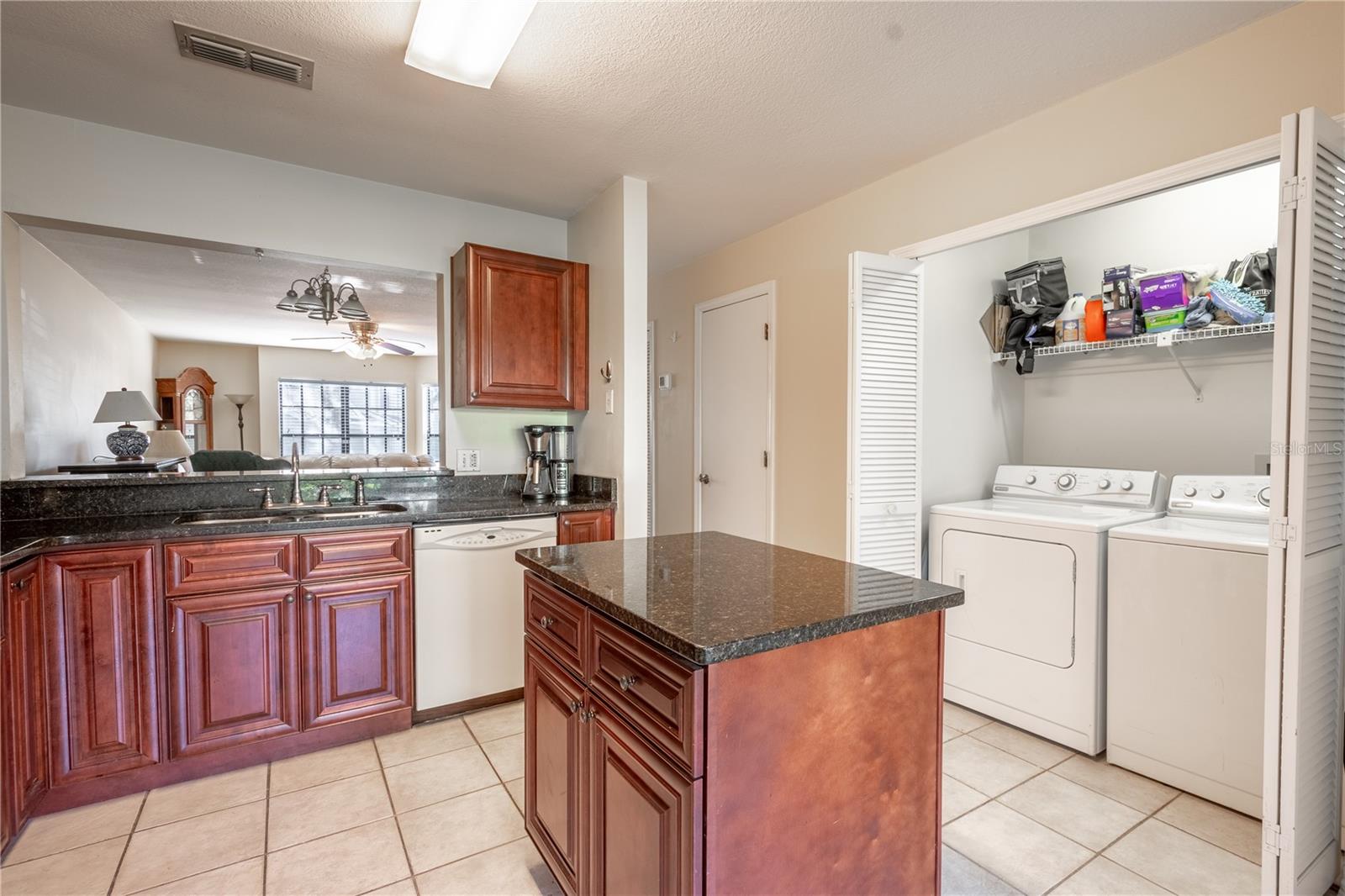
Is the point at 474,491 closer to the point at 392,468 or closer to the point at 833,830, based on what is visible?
the point at 392,468

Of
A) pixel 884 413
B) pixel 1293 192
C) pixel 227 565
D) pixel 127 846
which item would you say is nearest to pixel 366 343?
pixel 227 565

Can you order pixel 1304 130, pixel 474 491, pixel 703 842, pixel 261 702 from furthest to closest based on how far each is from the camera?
pixel 474 491, pixel 261 702, pixel 1304 130, pixel 703 842

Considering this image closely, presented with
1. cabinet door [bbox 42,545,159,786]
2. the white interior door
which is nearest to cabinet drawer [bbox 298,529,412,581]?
cabinet door [bbox 42,545,159,786]

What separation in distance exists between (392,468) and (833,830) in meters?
2.64

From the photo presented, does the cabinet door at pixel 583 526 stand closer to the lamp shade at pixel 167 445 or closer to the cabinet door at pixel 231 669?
the cabinet door at pixel 231 669

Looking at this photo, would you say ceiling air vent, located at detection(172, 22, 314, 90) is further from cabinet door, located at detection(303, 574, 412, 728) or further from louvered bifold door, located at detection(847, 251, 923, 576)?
louvered bifold door, located at detection(847, 251, 923, 576)

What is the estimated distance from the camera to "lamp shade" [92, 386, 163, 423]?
2570 millimetres

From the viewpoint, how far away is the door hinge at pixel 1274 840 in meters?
1.52

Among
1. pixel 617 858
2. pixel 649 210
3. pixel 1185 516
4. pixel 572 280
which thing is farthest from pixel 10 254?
pixel 1185 516

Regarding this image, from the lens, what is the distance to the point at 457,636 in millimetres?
2689

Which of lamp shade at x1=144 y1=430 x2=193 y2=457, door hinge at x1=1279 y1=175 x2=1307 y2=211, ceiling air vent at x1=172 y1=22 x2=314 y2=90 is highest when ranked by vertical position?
ceiling air vent at x1=172 y1=22 x2=314 y2=90

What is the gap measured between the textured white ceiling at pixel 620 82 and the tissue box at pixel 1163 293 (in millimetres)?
933

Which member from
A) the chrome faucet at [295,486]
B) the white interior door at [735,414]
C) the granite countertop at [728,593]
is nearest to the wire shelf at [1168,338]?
the white interior door at [735,414]

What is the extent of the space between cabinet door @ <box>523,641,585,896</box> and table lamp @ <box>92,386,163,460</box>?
7.16ft
